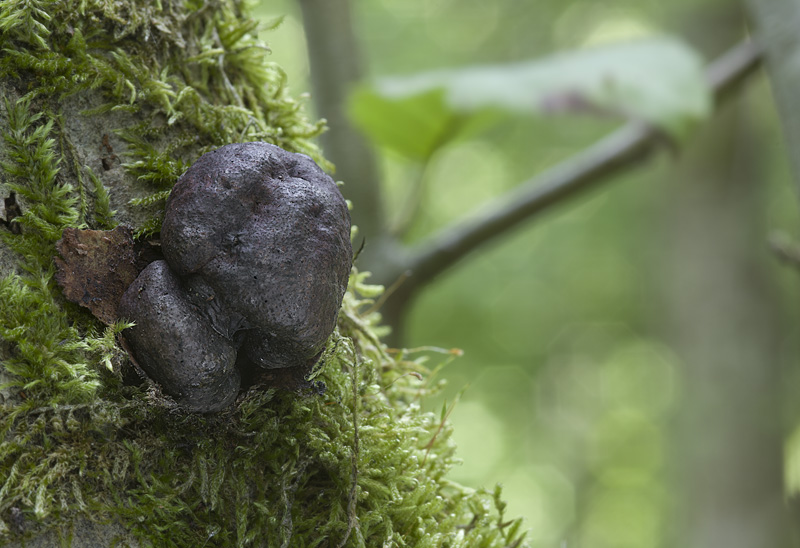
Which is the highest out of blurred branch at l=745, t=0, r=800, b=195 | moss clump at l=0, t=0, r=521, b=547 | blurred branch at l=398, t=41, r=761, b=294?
blurred branch at l=745, t=0, r=800, b=195

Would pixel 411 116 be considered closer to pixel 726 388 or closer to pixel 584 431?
pixel 726 388

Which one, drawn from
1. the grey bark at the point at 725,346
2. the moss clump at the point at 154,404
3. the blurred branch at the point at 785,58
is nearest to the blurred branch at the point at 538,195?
the blurred branch at the point at 785,58

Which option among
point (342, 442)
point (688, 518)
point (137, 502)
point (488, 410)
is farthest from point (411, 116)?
point (488, 410)

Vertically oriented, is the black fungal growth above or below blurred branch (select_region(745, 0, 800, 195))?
below

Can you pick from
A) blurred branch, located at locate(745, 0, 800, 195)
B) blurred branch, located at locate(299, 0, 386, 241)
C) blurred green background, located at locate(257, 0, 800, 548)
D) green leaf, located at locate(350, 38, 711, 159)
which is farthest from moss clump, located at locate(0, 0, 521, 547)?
blurred branch, located at locate(745, 0, 800, 195)

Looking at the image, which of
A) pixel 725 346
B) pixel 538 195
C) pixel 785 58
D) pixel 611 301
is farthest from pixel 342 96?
pixel 611 301

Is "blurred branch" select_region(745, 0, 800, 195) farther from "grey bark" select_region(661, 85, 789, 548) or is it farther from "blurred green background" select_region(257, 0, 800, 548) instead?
"grey bark" select_region(661, 85, 789, 548)

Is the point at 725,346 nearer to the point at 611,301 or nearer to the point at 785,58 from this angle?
the point at 785,58
